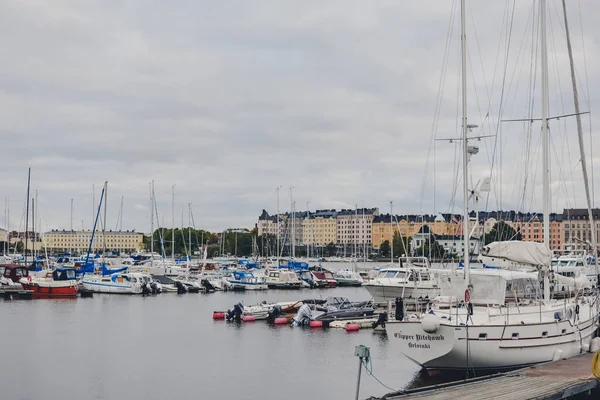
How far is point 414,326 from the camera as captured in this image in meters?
30.5

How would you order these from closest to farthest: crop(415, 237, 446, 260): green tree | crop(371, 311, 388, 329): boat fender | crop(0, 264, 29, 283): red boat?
crop(371, 311, 388, 329): boat fender, crop(0, 264, 29, 283): red boat, crop(415, 237, 446, 260): green tree

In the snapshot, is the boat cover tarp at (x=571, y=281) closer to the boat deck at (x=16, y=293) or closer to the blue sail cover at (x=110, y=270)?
the boat deck at (x=16, y=293)

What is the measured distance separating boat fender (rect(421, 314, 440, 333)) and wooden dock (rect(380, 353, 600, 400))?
3.58 m

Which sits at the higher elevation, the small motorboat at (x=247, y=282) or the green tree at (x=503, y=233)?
the green tree at (x=503, y=233)

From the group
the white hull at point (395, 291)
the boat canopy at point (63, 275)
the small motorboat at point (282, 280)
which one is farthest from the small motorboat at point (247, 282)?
the white hull at point (395, 291)

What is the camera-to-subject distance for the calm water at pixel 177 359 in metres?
34.0

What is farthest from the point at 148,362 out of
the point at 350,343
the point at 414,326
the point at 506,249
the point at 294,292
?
the point at 294,292

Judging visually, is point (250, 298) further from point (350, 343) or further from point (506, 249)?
point (506, 249)

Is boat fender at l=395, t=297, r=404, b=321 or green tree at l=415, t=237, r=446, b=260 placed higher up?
green tree at l=415, t=237, r=446, b=260

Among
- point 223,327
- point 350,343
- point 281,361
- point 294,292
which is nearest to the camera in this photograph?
point 281,361

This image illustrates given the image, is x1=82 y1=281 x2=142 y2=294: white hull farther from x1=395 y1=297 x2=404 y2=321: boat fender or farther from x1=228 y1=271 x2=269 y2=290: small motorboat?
x1=395 y1=297 x2=404 y2=321: boat fender

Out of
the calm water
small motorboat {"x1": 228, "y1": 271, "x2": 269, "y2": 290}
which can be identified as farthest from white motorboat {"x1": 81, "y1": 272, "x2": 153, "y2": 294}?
the calm water

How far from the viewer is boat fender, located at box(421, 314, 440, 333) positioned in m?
29.8

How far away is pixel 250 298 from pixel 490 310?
56.6 metres
